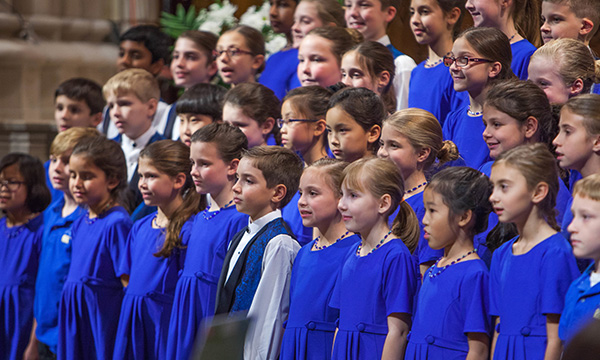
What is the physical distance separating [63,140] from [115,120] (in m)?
0.35

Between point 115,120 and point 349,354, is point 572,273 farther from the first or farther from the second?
point 115,120

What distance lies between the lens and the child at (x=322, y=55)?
4.29 m

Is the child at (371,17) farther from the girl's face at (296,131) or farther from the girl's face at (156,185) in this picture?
the girl's face at (156,185)

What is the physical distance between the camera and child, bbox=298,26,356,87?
429 centimetres

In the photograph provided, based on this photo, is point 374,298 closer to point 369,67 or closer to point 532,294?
point 532,294

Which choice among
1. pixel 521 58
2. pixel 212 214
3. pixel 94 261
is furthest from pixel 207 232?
pixel 521 58

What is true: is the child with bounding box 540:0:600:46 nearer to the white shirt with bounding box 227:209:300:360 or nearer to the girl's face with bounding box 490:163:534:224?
the girl's face with bounding box 490:163:534:224

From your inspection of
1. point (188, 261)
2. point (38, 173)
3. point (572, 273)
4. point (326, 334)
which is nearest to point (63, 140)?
point (38, 173)

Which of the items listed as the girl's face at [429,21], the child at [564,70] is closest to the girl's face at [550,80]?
the child at [564,70]

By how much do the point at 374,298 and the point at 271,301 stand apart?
0.50 m

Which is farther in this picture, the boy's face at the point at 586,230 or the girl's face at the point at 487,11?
→ the girl's face at the point at 487,11

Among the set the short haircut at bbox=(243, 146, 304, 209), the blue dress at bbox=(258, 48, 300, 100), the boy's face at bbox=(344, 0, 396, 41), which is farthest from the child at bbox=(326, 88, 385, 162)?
the blue dress at bbox=(258, 48, 300, 100)

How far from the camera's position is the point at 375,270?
2840mm

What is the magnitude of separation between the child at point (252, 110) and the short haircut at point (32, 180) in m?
1.37
